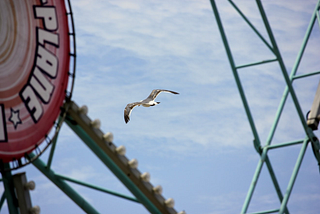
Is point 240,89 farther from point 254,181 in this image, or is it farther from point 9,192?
point 9,192

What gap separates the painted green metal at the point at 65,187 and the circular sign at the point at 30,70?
315 cm

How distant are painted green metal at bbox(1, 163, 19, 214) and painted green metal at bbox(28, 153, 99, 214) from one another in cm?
292

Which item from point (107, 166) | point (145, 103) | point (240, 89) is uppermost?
point (240, 89)

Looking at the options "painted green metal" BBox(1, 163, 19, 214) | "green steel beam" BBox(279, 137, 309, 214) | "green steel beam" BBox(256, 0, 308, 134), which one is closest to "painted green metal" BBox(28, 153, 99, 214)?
"painted green metal" BBox(1, 163, 19, 214)

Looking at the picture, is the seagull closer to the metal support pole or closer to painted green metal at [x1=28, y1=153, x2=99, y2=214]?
the metal support pole

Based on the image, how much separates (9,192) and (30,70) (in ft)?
16.8

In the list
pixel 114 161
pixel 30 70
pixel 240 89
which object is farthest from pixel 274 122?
pixel 30 70

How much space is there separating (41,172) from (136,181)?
433cm

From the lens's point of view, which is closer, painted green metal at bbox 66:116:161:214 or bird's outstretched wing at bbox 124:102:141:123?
bird's outstretched wing at bbox 124:102:141:123

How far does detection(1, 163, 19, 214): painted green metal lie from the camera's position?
2637 centimetres

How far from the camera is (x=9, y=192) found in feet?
87.4

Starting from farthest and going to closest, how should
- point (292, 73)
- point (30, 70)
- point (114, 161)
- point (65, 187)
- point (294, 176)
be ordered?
1. point (292, 73)
2. point (65, 187)
3. point (114, 161)
4. point (294, 176)
5. point (30, 70)

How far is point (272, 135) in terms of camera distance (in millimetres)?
29688

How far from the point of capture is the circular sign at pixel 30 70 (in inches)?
1035
